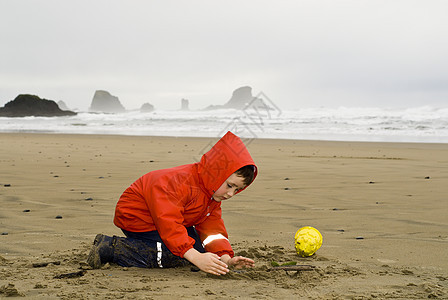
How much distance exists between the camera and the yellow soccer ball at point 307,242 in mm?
3633

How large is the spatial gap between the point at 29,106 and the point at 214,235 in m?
61.0

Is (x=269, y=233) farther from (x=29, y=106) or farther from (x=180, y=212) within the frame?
(x=29, y=106)

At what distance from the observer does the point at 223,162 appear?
3170 mm

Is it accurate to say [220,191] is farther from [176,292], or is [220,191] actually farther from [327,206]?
[327,206]

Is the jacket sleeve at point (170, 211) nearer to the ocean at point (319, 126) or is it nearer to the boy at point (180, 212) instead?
the boy at point (180, 212)

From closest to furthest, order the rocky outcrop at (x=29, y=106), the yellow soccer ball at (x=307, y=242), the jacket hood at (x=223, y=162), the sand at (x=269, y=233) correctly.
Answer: the sand at (x=269, y=233) → the jacket hood at (x=223, y=162) → the yellow soccer ball at (x=307, y=242) → the rocky outcrop at (x=29, y=106)

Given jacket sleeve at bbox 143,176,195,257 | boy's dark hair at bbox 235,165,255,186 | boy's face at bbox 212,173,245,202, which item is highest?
boy's dark hair at bbox 235,165,255,186

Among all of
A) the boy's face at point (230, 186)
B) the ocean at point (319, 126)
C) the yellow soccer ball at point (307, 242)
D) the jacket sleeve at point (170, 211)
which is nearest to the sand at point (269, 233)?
the yellow soccer ball at point (307, 242)

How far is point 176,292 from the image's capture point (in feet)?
8.95

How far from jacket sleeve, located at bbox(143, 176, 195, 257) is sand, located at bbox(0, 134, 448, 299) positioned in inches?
9.4

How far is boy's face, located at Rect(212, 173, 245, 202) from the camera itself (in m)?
3.18

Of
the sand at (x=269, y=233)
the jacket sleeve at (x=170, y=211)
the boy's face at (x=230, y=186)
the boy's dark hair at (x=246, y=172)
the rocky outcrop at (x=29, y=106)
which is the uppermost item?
the rocky outcrop at (x=29, y=106)

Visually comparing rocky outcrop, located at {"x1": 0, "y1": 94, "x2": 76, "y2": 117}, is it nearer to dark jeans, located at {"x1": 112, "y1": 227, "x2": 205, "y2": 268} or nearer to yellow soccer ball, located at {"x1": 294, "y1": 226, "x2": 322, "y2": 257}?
dark jeans, located at {"x1": 112, "y1": 227, "x2": 205, "y2": 268}

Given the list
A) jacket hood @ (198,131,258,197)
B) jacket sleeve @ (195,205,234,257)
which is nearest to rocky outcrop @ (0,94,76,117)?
jacket sleeve @ (195,205,234,257)
